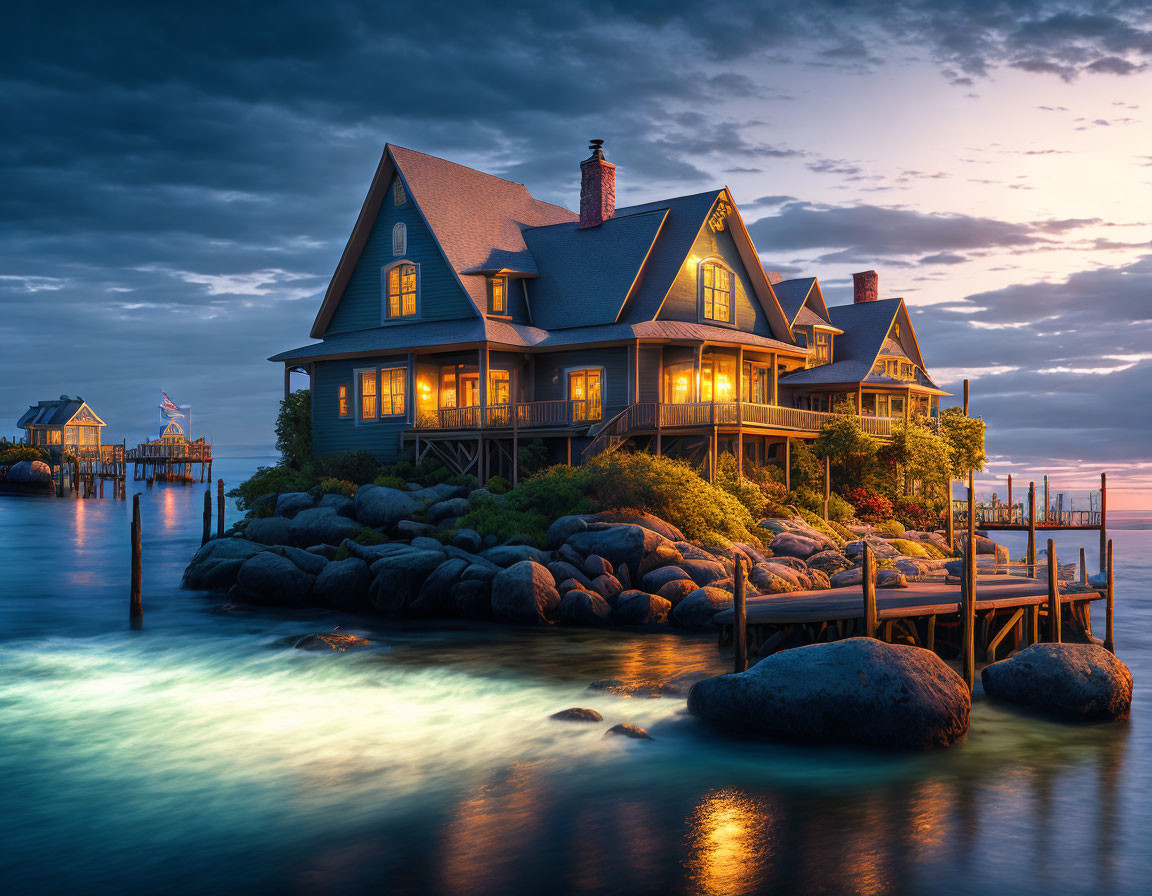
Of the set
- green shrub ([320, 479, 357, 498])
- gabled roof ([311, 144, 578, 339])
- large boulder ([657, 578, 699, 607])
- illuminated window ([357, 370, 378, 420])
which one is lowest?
large boulder ([657, 578, 699, 607])

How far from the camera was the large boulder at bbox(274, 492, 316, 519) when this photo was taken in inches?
→ 1344

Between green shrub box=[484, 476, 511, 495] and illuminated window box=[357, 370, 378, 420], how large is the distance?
25.1 ft

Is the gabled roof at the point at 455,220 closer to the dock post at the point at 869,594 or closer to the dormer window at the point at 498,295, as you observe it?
the dormer window at the point at 498,295

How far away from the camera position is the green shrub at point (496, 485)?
111 ft

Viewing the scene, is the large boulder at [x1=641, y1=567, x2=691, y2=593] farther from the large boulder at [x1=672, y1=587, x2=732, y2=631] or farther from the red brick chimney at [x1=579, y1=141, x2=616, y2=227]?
the red brick chimney at [x1=579, y1=141, x2=616, y2=227]

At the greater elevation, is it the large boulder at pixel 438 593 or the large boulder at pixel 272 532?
the large boulder at pixel 272 532

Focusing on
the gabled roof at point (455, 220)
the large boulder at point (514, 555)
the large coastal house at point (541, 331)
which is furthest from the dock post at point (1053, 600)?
the gabled roof at point (455, 220)

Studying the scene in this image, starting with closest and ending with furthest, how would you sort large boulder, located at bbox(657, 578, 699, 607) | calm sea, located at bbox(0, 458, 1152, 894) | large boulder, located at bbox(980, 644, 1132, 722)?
calm sea, located at bbox(0, 458, 1152, 894) → large boulder, located at bbox(980, 644, 1132, 722) → large boulder, located at bbox(657, 578, 699, 607)

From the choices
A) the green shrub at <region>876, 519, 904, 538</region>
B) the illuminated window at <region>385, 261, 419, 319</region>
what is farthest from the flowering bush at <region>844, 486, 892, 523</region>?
the illuminated window at <region>385, 261, 419, 319</region>

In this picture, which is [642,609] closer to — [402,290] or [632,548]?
[632,548]

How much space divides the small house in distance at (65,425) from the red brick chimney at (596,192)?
7874 cm

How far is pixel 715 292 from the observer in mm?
39250

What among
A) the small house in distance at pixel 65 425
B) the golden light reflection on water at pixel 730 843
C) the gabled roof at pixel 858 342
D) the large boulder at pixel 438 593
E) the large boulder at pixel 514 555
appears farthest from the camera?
the small house in distance at pixel 65 425

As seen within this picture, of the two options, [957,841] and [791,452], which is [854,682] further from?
[791,452]
